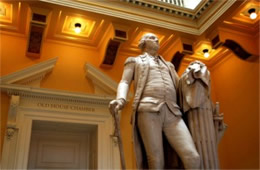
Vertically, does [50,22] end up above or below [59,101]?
above

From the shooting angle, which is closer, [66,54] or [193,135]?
[193,135]

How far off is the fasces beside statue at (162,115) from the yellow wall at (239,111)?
4.23 meters

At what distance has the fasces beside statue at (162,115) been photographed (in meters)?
2.76

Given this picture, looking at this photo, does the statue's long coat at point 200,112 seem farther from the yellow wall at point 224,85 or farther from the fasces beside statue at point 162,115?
the yellow wall at point 224,85

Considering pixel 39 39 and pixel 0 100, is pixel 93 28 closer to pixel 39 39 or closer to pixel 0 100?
pixel 39 39

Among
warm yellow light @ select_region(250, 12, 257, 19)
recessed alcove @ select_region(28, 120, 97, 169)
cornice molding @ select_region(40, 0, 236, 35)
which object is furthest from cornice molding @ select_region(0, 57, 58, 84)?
warm yellow light @ select_region(250, 12, 257, 19)

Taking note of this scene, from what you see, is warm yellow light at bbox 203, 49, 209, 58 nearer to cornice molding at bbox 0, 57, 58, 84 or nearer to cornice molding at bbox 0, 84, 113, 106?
cornice molding at bbox 0, 84, 113, 106

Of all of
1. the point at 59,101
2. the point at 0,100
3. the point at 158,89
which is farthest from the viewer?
the point at 59,101

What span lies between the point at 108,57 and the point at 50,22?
1429 millimetres

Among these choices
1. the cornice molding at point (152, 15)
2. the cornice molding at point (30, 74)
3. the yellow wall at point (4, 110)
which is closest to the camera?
the yellow wall at point (4, 110)

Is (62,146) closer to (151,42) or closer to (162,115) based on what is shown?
(151,42)

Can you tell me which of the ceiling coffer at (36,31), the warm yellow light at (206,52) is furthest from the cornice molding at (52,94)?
the warm yellow light at (206,52)

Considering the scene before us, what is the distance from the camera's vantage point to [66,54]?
6922mm

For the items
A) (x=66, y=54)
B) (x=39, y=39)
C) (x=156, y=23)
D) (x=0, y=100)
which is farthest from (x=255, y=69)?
(x=0, y=100)
